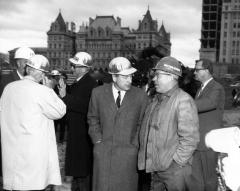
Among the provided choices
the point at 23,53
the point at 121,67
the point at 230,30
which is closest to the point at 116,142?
the point at 121,67

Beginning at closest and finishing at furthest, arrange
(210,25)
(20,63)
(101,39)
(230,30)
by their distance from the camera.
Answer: (20,63)
(230,30)
(210,25)
(101,39)

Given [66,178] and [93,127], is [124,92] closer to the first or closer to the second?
[93,127]

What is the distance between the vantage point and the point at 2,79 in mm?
4805

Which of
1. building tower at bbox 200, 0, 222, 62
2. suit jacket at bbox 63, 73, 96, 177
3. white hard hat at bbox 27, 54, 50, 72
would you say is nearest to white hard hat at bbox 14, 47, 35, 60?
suit jacket at bbox 63, 73, 96, 177

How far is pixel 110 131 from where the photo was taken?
144 inches

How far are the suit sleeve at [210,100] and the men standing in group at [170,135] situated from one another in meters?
0.96

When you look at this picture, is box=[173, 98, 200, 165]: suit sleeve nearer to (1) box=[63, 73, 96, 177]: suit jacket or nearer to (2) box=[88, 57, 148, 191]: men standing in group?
(2) box=[88, 57, 148, 191]: men standing in group

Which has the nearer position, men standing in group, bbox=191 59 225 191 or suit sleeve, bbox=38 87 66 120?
suit sleeve, bbox=38 87 66 120

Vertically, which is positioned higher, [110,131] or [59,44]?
[59,44]

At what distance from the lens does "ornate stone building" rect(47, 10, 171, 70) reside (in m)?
102

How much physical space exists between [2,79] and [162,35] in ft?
371

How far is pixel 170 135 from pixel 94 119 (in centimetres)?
96

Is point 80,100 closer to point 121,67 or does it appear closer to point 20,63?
point 121,67

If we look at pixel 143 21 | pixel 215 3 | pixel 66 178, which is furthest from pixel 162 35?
pixel 66 178
